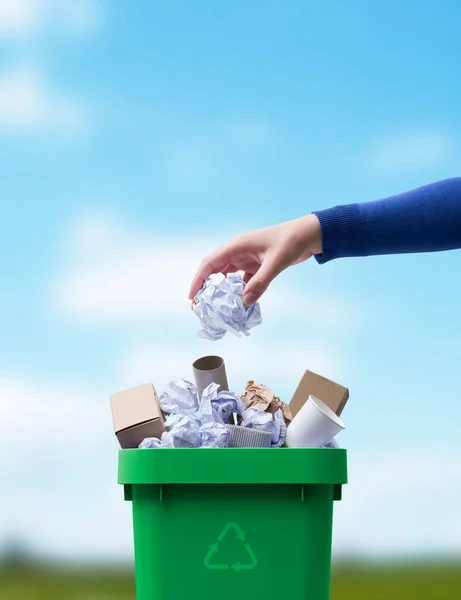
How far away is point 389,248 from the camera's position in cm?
193

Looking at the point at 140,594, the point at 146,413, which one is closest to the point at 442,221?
the point at 146,413

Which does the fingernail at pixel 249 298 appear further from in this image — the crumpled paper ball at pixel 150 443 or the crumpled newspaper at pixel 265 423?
the crumpled paper ball at pixel 150 443

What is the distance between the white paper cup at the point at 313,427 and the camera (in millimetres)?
1944

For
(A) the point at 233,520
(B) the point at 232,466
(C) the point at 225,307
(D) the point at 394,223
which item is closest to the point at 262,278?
(C) the point at 225,307

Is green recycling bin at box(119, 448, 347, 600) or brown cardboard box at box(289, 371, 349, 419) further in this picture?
brown cardboard box at box(289, 371, 349, 419)

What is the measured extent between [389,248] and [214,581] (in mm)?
940

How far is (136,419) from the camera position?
200cm

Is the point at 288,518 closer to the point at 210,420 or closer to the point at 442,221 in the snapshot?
the point at 210,420

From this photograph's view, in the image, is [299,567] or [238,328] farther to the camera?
[238,328]

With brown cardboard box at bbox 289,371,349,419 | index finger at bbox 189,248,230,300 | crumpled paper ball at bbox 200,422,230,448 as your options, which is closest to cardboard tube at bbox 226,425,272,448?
crumpled paper ball at bbox 200,422,230,448

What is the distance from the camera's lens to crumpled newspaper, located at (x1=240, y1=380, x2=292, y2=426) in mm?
2070

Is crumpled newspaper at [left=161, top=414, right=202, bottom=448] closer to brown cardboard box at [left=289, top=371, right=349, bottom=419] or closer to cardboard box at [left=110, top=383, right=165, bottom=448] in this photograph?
cardboard box at [left=110, top=383, right=165, bottom=448]

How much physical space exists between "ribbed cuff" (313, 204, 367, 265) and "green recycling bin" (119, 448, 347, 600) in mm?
514

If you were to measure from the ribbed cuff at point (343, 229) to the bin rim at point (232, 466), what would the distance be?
512mm
